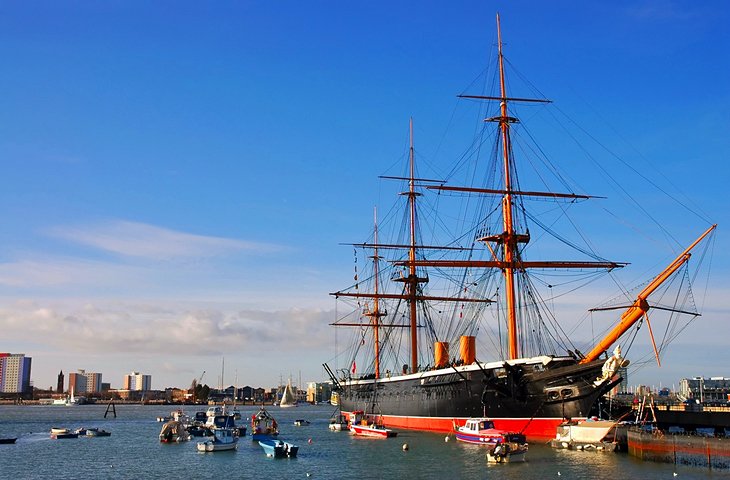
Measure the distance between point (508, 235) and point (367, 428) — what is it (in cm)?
2306

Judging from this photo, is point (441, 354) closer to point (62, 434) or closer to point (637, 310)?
point (637, 310)

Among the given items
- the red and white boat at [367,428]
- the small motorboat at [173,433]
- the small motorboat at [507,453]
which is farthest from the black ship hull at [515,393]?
the small motorboat at [173,433]

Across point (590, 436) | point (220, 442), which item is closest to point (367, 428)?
point (220, 442)

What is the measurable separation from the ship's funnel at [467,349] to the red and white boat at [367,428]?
30.7ft

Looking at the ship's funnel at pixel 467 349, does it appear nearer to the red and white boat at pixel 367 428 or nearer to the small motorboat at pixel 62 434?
the red and white boat at pixel 367 428

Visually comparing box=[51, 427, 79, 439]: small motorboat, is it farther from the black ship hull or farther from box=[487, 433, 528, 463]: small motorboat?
box=[487, 433, 528, 463]: small motorboat

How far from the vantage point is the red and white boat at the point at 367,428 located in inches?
2566

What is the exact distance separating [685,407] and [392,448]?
114 feet

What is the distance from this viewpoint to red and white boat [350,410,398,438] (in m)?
65.2

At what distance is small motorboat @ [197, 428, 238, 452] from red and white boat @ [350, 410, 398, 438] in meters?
13.4

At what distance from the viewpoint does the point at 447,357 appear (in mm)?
74250

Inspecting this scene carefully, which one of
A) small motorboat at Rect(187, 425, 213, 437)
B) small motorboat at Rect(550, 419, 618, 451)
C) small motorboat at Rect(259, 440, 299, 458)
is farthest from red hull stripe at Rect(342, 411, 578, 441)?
small motorboat at Rect(187, 425, 213, 437)

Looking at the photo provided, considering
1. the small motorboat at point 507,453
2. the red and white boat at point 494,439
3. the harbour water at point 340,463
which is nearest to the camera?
the harbour water at point 340,463

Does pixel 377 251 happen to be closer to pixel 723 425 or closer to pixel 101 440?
pixel 101 440
